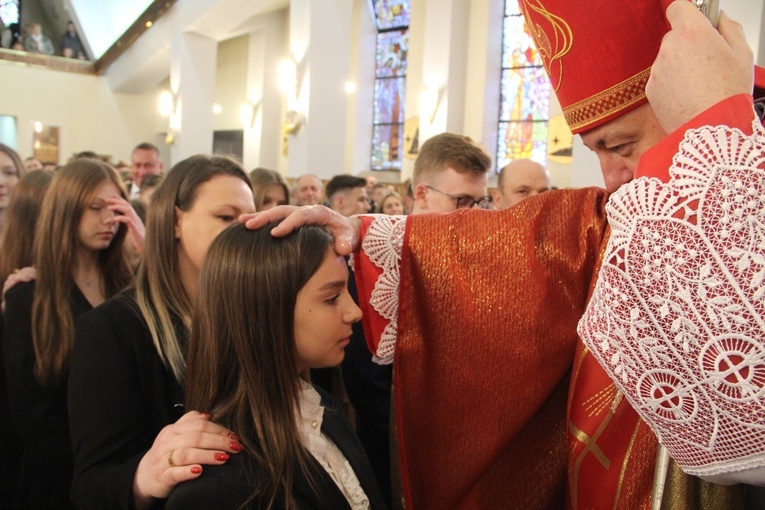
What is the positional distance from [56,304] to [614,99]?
1.91 metres

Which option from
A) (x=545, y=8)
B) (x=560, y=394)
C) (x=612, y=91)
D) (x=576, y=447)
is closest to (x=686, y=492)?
(x=576, y=447)

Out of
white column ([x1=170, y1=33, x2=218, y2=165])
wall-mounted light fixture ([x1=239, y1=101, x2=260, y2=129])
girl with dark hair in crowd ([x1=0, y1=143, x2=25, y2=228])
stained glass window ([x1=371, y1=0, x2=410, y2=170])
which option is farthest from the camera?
wall-mounted light fixture ([x1=239, y1=101, x2=260, y2=129])

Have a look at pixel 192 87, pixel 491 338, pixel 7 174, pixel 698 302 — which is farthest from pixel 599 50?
pixel 192 87

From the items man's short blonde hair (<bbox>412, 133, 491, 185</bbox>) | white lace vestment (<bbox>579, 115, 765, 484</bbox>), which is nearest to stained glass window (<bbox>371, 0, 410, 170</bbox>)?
man's short blonde hair (<bbox>412, 133, 491, 185</bbox>)

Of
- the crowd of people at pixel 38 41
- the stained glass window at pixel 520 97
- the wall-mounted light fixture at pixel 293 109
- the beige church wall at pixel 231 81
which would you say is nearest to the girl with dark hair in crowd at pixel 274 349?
the wall-mounted light fixture at pixel 293 109

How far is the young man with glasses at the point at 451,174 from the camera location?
3.03 m

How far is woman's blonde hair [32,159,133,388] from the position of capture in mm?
2219

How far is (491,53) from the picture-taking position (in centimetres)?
1118

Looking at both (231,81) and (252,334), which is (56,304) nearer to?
(252,334)

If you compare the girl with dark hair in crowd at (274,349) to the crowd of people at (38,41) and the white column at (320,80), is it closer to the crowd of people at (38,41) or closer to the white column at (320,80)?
the white column at (320,80)

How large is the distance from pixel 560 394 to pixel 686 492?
325 mm

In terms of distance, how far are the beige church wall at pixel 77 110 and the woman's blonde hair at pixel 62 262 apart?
48.5ft

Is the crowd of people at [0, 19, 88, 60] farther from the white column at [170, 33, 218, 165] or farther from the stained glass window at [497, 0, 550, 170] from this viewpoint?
the stained glass window at [497, 0, 550, 170]

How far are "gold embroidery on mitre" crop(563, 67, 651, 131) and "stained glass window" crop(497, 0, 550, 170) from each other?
33.2ft
